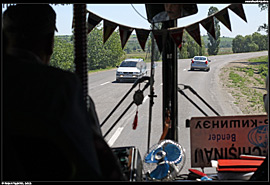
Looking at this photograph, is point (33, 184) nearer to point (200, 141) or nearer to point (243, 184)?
point (243, 184)

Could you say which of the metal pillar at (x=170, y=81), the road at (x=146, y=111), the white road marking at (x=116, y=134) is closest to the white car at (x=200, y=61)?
the road at (x=146, y=111)

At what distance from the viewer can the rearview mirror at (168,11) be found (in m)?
2.60

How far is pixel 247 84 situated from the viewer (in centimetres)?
2330

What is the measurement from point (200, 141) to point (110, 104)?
11525 millimetres

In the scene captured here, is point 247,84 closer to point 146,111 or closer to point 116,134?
point 146,111

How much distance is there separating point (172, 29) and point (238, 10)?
52 cm

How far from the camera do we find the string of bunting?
9.79ft

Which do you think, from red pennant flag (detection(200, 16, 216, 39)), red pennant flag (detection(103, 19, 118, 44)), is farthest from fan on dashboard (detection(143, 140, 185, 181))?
red pennant flag (detection(103, 19, 118, 44))

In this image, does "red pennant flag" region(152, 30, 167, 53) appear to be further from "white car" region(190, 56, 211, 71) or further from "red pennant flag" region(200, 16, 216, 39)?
"white car" region(190, 56, 211, 71)

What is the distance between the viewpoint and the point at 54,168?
1.20m

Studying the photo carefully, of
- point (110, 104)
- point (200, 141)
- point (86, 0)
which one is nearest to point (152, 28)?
point (200, 141)

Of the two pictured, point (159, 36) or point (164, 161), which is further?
point (159, 36)

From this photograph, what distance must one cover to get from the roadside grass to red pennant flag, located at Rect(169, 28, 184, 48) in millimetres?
11212

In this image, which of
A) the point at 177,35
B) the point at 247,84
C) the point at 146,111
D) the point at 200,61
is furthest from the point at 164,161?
the point at 247,84
